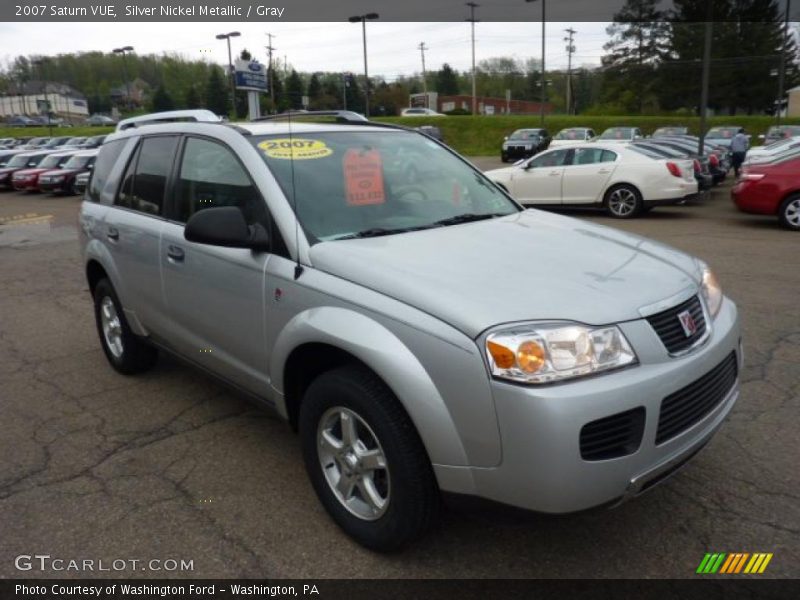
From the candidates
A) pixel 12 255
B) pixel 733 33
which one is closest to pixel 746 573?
pixel 12 255

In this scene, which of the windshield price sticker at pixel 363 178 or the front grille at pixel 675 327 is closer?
the front grille at pixel 675 327

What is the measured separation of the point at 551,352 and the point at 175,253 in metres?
2.39

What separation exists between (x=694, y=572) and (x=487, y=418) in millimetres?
1174

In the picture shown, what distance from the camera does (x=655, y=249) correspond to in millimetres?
3240

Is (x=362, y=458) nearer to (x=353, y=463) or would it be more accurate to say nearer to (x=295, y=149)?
(x=353, y=463)

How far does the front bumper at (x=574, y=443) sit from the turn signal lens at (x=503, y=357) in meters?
0.07

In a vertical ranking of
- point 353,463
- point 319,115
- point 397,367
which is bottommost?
point 353,463

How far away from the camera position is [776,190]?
1142 cm

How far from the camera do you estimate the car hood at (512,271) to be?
94.0 inches

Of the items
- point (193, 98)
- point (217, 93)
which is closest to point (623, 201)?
Result: point (193, 98)

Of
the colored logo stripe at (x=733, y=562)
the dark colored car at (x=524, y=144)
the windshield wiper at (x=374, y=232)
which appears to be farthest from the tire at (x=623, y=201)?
the dark colored car at (x=524, y=144)

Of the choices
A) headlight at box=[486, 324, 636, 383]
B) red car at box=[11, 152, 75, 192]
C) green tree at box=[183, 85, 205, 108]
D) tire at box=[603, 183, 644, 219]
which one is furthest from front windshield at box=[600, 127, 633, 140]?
headlight at box=[486, 324, 636, 383]

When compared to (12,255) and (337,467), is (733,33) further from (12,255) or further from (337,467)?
(337,467)

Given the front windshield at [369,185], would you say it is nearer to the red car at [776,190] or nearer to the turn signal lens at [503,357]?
the turn signal lens at [503,357]
